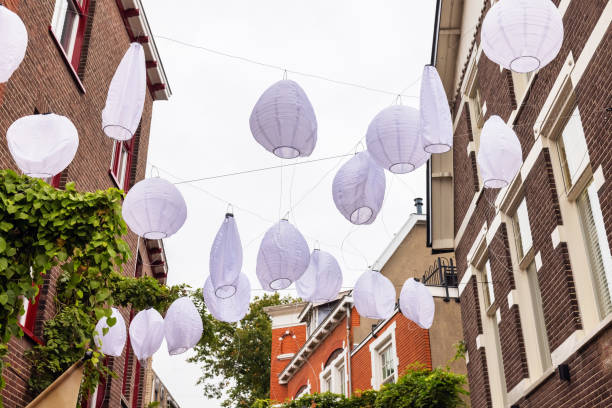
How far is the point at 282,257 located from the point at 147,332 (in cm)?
481

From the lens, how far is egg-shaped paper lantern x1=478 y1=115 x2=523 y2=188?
365 inches

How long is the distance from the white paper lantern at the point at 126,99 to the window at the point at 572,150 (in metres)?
5.95

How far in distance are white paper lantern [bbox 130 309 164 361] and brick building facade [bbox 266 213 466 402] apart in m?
7.72

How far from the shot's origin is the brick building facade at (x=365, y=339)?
1994 cm

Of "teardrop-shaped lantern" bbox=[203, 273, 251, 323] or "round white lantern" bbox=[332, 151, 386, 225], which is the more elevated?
"round white lantern" bbox=[332, 151, 386, 225]

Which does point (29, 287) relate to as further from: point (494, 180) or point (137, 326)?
point (137, 326)

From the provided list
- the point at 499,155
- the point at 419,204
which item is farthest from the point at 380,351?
the point at 499,155

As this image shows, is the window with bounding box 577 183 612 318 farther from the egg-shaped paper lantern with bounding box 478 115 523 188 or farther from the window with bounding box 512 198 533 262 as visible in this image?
the window with bounding box 512 198 533 262

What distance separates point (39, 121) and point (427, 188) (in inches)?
460

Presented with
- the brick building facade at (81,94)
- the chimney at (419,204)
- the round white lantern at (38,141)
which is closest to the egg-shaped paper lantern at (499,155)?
the round white lantern at (38,141)

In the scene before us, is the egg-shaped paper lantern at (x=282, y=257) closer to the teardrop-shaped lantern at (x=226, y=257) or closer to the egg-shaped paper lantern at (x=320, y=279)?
the teardrop-shaped lantern at (x=226, y=257)

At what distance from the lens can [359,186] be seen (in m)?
9.94

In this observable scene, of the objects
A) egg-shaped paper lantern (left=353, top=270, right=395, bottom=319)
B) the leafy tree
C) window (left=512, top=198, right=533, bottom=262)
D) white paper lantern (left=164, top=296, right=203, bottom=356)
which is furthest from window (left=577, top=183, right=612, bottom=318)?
the leafy tree

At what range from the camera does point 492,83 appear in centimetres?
1395
